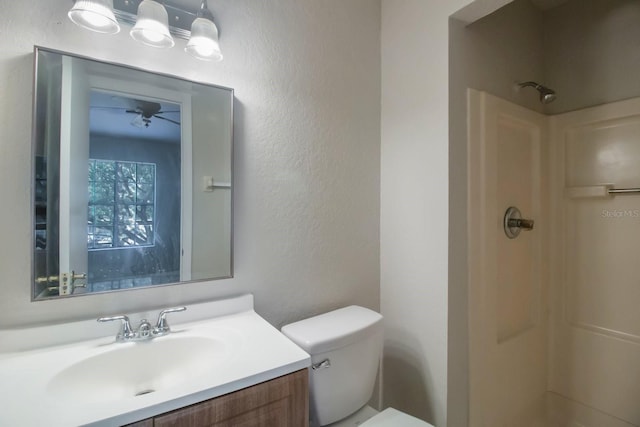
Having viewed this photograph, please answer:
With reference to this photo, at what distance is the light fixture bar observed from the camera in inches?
37.2

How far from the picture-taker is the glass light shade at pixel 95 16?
2.76 ft

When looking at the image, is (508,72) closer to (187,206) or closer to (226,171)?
(226,171)

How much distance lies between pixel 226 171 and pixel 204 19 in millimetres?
553

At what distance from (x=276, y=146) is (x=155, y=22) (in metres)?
0.58

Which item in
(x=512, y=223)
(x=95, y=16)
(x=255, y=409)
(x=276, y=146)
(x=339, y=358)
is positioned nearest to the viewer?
(x=255, y=409)

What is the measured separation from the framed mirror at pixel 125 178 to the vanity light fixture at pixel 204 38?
111 mm

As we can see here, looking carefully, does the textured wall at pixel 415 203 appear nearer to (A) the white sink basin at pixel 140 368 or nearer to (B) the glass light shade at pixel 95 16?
(A) the white sink basin at pixel 140 368

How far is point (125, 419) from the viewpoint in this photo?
0.59 meters

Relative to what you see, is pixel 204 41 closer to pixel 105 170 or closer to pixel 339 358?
pixel 105 170

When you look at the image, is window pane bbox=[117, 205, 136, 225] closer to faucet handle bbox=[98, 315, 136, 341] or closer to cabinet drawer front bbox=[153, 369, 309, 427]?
faucet handle bbox=[98, 315, 136, 341]

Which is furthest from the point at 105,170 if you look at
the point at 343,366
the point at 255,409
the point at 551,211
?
the point at 551,211

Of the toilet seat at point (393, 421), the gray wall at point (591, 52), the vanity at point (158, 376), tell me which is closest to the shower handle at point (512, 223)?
the gray wall at point (591, 52)

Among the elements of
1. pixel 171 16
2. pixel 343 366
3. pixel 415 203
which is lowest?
pixel 343 366

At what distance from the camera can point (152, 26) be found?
93cm
